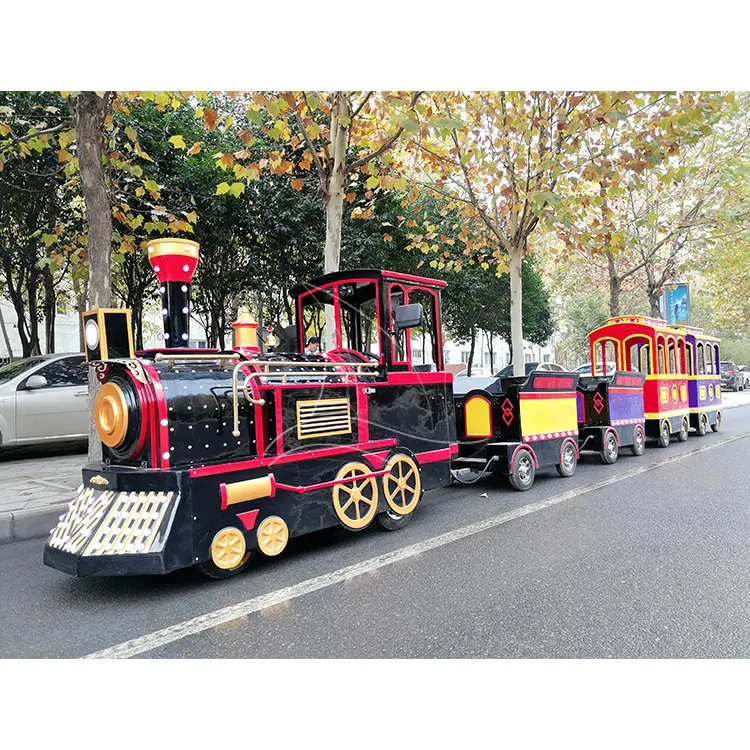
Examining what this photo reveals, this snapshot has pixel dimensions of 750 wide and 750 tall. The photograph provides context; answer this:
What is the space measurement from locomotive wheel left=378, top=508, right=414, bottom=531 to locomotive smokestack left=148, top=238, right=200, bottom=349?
2.11 meters

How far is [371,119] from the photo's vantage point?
8.77 metres

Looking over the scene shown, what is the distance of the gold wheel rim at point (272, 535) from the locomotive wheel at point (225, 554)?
0.13 m

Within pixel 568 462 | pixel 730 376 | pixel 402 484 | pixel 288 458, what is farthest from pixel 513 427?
pixel 730 376

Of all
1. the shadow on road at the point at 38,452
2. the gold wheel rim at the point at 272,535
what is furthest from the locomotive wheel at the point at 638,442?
the shadow on road at the point at 38,452

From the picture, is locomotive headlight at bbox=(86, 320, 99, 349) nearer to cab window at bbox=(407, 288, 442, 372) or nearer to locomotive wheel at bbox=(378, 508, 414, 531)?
locomotive wheel at bbox=(378, 508, 414, 531)

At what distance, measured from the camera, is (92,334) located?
3893 mm

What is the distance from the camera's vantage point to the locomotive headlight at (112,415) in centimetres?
379

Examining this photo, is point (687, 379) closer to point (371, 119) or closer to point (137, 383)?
point (371, 119)

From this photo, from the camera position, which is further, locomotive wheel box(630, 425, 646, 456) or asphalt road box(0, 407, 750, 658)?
locomotive wheel box(630, 425, 646, 456)

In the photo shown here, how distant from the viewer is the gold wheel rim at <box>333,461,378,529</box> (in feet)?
14.9

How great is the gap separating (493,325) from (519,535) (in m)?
16.1

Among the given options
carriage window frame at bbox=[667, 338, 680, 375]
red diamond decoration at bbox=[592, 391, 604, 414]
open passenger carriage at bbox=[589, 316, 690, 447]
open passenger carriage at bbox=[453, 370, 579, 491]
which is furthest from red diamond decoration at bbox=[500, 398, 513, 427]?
carriage window frame at bbox=[667, 338, 680, 375]

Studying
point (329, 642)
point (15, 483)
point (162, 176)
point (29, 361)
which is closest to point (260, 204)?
point (162, 176)

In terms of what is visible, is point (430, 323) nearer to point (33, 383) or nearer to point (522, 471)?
point (522, 471)
